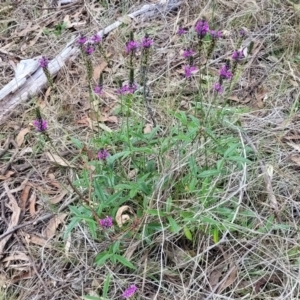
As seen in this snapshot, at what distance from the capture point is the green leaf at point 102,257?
1.72 metres

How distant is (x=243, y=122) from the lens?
2.33 m

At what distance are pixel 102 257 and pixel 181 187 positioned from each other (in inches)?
16.0

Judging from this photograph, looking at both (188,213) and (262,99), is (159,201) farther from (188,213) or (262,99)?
(262,99)

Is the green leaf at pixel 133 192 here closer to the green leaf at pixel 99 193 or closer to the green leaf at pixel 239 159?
the green leaf at pixel 99 193

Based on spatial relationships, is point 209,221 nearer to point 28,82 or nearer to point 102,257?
point 102,257

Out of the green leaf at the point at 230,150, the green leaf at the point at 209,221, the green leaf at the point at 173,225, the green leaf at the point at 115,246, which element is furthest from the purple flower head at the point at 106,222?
the green leaf at the point at 230,150

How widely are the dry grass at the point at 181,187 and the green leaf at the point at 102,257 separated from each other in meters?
0.09

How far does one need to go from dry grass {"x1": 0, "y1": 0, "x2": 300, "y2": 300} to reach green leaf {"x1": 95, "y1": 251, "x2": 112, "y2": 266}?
94 mm

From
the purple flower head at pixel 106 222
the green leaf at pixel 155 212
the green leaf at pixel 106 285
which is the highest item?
the purple flower head at pixel 106 222

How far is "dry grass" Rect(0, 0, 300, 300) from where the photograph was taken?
5.91 ft

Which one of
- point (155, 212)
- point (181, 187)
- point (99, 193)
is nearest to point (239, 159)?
point (181, 187)

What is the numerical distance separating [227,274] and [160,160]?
0.49 m

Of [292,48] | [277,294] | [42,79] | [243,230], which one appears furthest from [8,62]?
[277,294]

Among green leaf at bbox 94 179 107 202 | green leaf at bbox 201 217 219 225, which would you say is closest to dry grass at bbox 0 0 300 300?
green leaf at bbox 201 217 219 225
